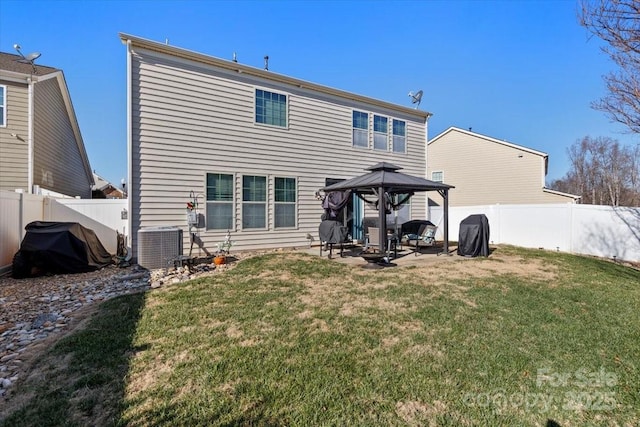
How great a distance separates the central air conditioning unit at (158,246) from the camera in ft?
23.0

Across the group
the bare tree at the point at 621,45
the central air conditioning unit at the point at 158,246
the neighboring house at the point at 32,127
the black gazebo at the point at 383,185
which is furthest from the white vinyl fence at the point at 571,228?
the neighboring house at the point at 32,127

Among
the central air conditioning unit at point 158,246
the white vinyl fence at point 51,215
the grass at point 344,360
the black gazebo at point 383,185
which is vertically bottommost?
the grass at point 344,360

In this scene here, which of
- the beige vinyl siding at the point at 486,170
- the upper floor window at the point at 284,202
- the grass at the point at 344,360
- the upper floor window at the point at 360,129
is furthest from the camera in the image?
the beige vinyl siding at the point at 486,170

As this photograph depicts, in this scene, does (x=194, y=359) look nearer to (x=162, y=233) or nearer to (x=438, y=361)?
(x=438, y=361)

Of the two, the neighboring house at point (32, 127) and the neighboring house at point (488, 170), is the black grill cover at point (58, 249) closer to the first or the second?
the neighboring house at point (32, 127)

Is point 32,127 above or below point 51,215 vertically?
above

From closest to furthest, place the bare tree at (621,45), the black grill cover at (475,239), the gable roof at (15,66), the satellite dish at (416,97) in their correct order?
the bare tree at (621,45) < the black grill cover at (475,239) < the gable roof at (15,66) < the satellite dish at (416,97)

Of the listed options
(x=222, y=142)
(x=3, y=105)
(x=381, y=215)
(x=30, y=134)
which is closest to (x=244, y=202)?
(x=222, y=142)

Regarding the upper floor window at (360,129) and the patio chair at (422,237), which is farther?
the upper floor window at (360,129)

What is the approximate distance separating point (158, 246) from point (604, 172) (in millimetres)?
36561

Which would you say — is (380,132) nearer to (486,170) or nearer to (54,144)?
(486,170)

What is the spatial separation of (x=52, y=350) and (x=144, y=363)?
110 centimetres

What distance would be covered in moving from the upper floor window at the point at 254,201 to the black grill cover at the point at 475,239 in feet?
19.5

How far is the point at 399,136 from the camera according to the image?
1255 cm
